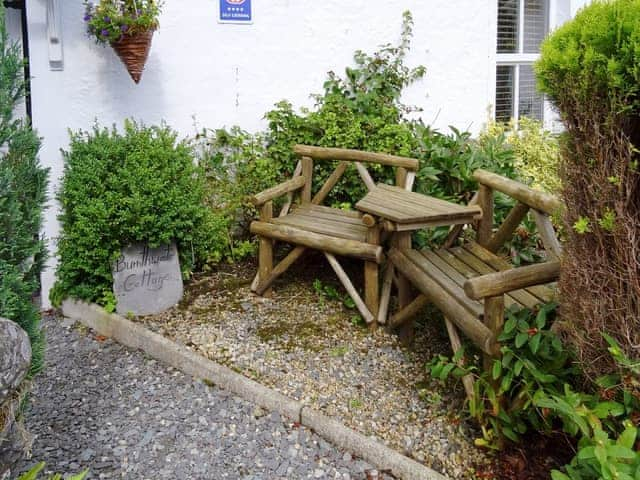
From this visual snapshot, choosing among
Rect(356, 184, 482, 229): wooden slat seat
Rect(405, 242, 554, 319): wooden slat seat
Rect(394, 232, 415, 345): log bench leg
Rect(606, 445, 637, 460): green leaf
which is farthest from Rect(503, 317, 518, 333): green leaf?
Rect(394, 232, 415, 345): log bench leg

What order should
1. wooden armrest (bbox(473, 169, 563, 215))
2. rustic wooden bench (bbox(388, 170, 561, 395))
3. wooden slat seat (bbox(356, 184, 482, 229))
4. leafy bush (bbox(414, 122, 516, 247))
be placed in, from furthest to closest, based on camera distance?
leafy bush (bbox(414, 122, 516, 247)), wooden slat seat (bbox(356, 184, 482, 229)), wooden armrest (bbox(473, 169, 563, 215)), rustic wooden bench (bbox(388, 170, 561, 395))

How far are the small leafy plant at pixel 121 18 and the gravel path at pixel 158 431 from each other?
6.85 ft

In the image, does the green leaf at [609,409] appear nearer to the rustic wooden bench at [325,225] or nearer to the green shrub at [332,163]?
the rustic wooden bench at [325,225]

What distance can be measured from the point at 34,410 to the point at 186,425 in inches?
33.3

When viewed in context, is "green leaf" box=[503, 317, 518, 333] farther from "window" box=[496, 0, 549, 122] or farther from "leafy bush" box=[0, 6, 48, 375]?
"window" box=[496, 0, 549, 122]

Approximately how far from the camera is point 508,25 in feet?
23.1

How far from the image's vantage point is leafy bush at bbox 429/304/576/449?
9.11ft

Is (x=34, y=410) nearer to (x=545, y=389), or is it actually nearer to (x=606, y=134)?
(x=545, y=389)

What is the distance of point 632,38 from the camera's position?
2180 millimetres

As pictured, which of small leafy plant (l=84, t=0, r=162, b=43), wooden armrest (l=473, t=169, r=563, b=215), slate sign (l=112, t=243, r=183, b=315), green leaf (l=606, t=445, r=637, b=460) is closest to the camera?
green leaf (l=606, t=445, r=637, b=460)

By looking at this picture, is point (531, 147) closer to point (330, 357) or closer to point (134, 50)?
point (330, 357)

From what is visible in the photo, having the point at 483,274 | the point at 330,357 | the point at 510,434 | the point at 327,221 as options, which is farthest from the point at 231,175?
the point at 510,434

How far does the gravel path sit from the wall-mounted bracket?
205 centimetres

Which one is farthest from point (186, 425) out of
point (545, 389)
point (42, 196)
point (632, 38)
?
point (632, 38)
